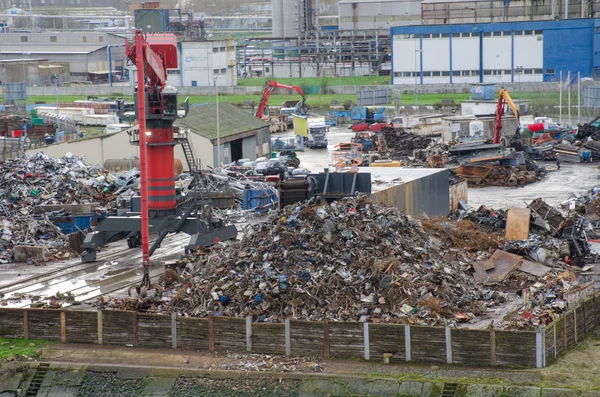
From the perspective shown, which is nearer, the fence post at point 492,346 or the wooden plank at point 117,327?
the fence post at point 492,346

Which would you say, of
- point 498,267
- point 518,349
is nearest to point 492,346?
point 518,349

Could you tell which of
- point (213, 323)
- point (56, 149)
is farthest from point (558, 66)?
point (213, 323)

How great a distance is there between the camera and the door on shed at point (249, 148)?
5606 cm

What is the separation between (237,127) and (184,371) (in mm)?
33718

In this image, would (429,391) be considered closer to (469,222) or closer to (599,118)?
(469,222)

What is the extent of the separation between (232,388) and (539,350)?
6680 mm

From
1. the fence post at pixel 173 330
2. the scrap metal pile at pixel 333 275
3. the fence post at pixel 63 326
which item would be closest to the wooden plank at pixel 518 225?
the scrap metal pile at pixel 333 275

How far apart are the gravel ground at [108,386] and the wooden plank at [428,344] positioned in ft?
20.1

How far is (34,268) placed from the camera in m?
33.3

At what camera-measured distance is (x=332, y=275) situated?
1002 inches

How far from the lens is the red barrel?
33312 mm

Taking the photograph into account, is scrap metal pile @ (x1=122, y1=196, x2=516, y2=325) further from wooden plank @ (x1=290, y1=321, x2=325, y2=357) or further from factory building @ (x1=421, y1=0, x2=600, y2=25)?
factory building @ (x1=421, y1=0, x2=600, y2=25)

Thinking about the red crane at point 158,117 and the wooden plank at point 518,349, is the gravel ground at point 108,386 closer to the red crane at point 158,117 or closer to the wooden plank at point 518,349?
the wooden plank at point 518,349

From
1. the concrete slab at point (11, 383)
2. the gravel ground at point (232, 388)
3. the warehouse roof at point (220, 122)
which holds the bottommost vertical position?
the concrete slab at point (11, 383)
